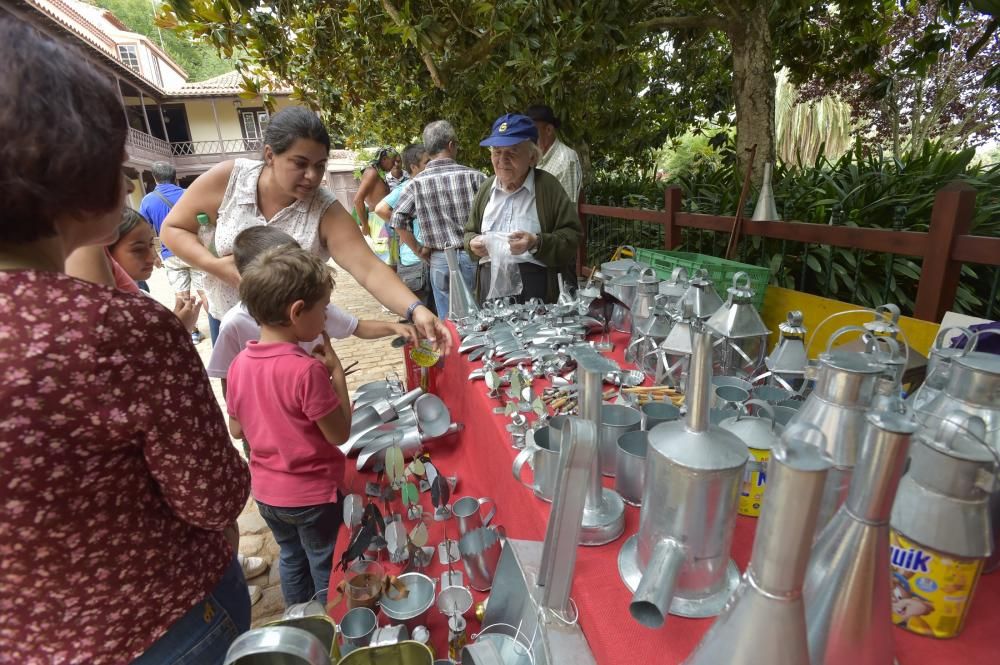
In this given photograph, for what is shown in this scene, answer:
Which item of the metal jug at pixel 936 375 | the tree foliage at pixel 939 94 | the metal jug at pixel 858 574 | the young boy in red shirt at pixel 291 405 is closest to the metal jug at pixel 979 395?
the metal jug at pixel 936 375

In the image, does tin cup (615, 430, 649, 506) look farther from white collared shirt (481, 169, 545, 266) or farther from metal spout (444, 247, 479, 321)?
white collared shirt (481, 169, 545, 266)

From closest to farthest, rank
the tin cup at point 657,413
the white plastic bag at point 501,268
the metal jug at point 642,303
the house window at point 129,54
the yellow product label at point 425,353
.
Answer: the tin cup at point 657,413
the metal jug at point 642,303
the yellow product label at point 425,353
the white plastic bag at point 501,268
the house window at point 129,54

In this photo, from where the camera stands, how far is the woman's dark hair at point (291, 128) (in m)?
1.75

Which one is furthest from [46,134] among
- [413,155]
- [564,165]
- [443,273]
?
[413,155]

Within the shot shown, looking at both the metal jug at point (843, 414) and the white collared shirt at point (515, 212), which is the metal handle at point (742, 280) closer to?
the metal jug at point (843, 414)

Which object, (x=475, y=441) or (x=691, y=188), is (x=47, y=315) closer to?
(x=475, y=441)

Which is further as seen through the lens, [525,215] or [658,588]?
[525,215]

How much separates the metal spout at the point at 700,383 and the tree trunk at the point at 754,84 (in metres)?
3.18

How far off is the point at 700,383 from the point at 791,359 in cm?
61

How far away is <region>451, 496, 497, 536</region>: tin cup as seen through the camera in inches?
57.6

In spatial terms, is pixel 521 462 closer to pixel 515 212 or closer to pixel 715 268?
pixel 715 268

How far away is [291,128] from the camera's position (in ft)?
5.75

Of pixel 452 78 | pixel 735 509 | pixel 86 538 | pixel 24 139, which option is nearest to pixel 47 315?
pixel 24 139

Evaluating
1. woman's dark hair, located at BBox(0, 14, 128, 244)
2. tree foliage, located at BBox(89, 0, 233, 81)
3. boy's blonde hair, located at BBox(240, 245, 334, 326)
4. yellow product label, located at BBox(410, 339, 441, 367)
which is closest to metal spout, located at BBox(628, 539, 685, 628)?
woman's dark hair, located at BBox(0, 14, 128, 244)
